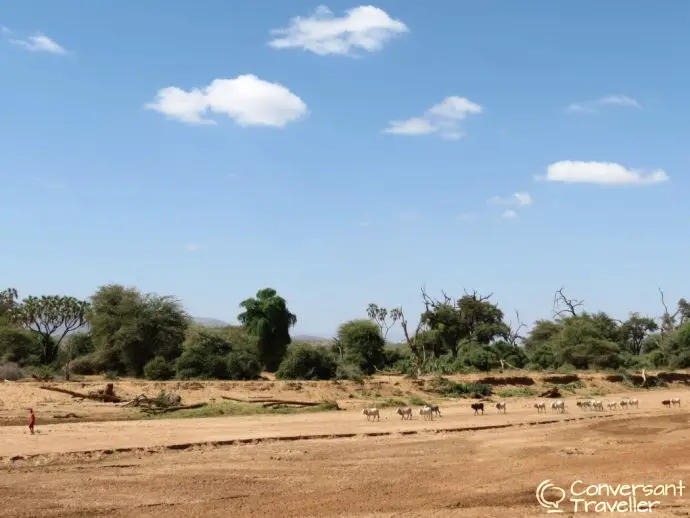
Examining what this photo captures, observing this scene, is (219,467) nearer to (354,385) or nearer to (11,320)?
(354,385)

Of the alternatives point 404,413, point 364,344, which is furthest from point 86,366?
point 404,413

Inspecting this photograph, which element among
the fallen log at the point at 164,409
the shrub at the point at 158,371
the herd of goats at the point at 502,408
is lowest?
the herd of goats at the point at 502,408

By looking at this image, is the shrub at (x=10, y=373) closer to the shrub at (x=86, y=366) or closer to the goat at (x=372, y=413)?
the shrub at (x=86, y=366)

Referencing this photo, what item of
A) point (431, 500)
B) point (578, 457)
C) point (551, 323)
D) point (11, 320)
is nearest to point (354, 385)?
point (578, 457)

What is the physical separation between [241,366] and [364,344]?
22.2 meters

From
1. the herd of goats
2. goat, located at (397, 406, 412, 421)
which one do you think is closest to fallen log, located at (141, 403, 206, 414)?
the herd of goats

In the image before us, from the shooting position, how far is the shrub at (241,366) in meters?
52.9

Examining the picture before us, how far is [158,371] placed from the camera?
53.1 metres

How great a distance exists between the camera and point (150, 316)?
5909 centimetres

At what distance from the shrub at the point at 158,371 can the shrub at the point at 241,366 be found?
4437 millimetres

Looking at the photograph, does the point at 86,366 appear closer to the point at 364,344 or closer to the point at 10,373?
the point at 10,373

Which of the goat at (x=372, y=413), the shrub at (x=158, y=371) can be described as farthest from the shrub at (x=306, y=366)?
the goat at (x=372, y=413)

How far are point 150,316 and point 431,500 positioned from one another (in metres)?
46.9

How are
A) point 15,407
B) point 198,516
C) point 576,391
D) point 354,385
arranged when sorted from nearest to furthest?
1. point 198,516
2. point 15,407
3. point 354,385
4. point 576,391
